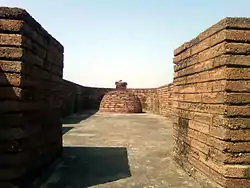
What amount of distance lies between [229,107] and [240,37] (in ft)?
2.85

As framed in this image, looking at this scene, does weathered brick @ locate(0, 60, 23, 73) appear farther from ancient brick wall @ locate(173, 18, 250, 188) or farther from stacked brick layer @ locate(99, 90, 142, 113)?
stacked brick layer @ locate(99, 90, 142, 113)

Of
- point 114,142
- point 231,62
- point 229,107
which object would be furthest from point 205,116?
point 114,142

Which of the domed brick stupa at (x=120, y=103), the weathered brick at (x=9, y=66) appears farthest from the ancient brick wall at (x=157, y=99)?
the weathered brick at (x=9, y=66)

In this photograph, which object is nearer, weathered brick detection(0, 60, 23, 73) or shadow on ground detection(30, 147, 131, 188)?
weathered brick detection(0, 60, 23, 73)

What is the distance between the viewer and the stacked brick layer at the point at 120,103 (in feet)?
74.6

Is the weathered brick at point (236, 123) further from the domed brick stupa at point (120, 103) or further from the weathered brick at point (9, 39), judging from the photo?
the domed brick stupa at point (120, 103)

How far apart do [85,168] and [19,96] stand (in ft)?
6.75

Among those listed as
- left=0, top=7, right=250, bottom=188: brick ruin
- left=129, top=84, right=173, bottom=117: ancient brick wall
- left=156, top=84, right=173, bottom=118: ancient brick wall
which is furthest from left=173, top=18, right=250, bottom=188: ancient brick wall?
left=129, top=84, right=173, bottom=117: ancient brick wall

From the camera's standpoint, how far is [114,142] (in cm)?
778

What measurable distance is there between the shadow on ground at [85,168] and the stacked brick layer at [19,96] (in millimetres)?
353

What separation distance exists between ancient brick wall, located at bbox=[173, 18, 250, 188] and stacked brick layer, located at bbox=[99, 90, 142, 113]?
1835 centimetres

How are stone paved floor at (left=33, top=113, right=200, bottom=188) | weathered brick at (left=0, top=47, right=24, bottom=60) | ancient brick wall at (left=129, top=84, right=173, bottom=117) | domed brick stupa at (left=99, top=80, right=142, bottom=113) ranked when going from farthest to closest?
domed brick stupa at (left=99, top=80, right=142, bottom=113)
ancient brick wall at (left=129, top=84, right=173, bottom=117)
stone paved floor at (left=33, top=113, right=200, bottom=188)
weathered brick at (left=0, top=47, right=24, bottom=60)

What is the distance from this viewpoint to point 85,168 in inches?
196

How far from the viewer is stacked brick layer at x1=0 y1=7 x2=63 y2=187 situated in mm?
3467
